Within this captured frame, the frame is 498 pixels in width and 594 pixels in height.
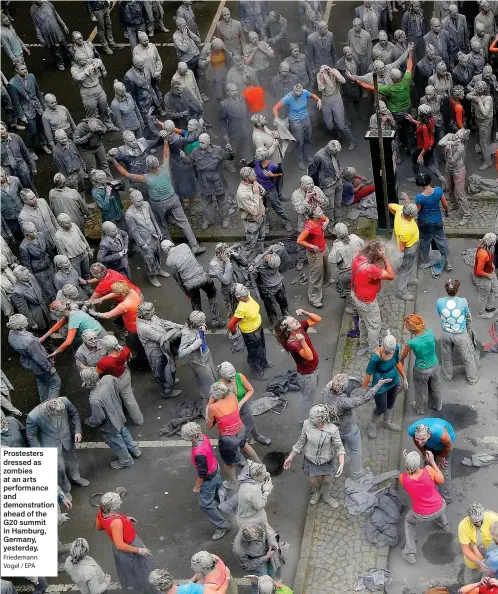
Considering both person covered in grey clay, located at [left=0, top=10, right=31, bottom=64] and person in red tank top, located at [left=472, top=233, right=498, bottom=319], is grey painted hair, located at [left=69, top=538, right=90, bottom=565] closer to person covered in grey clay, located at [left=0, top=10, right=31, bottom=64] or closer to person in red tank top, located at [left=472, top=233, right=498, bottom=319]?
person in red tank top, located at [left=472, top=233, right=498, bottom=319]

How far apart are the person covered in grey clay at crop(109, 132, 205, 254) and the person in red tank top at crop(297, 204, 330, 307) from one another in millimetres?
2445

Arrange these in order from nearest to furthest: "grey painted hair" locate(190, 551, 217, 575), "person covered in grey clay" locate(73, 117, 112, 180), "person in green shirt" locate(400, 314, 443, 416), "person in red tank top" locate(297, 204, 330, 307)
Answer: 1. "grey painted hair" locate(190, 551, 217, 575)
2. "person in green shirt" locate(400, 314, 443, 416)
3. "person in red tank top" locate(297, 204, 330, 307)
4. "person covered in grey clay" locate(73, 117, 112, 180)

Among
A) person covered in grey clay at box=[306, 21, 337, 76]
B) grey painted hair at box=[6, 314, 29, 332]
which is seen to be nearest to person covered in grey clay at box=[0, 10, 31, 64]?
person covered in grey clay at box=[306, 21, 337, 76]

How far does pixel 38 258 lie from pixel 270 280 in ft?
12.7

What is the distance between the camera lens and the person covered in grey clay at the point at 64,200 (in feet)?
55.4

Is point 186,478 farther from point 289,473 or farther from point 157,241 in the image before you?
point 157,241

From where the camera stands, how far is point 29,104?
20234 mm

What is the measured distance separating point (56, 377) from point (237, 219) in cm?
491

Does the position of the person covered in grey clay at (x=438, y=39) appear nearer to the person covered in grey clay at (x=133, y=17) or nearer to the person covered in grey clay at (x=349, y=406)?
the person covered in grey clay at (x=133, y=17)

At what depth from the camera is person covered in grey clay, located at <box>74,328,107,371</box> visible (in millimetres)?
13945

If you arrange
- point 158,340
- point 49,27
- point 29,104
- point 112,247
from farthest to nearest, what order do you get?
point 49,27
point 29,104
point 112,247
point 158,340

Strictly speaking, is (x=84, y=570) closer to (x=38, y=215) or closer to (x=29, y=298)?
(x=29, y=298)

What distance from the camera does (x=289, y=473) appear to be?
1409 cm

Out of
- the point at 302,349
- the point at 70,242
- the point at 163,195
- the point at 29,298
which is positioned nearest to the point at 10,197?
the point at 70,242
